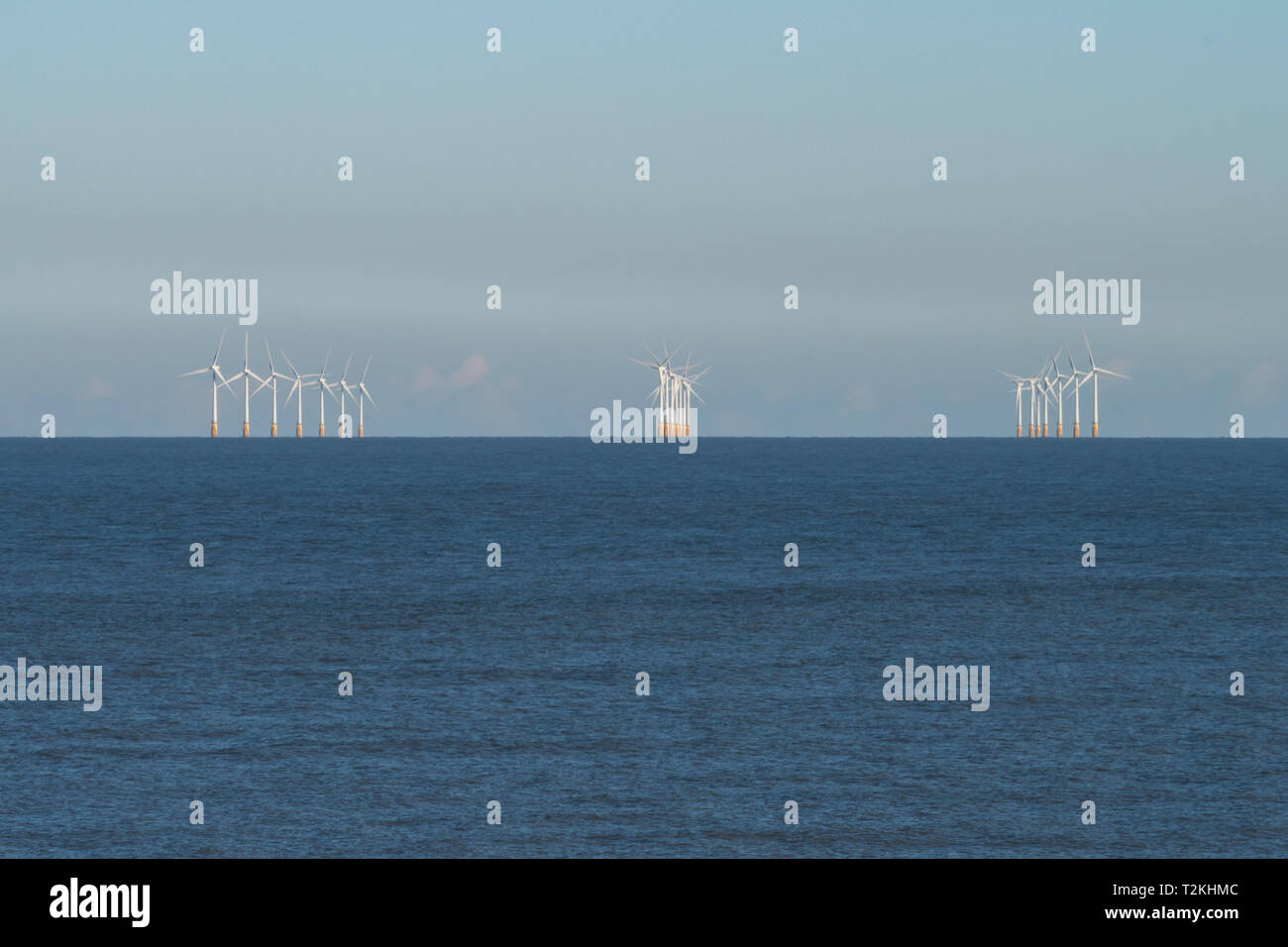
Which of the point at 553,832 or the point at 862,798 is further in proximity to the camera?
the point at 862,798

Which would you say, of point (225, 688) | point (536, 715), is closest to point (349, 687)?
point (225, 688)

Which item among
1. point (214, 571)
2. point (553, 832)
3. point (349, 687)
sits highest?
point (214, 571)

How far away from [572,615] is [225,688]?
24421mm

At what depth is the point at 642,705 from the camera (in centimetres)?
5025

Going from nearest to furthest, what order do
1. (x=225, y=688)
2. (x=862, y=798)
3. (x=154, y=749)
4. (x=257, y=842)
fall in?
(x=257, y=842), (x=862, y=798), (x=154, y=749), (x=225, y=688)

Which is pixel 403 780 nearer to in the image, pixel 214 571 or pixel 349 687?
pixel 349 687

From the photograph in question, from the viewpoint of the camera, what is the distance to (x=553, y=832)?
113 feet

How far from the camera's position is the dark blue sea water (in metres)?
35.2

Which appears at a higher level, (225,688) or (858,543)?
(858,543)

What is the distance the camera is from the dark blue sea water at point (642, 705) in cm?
3516
